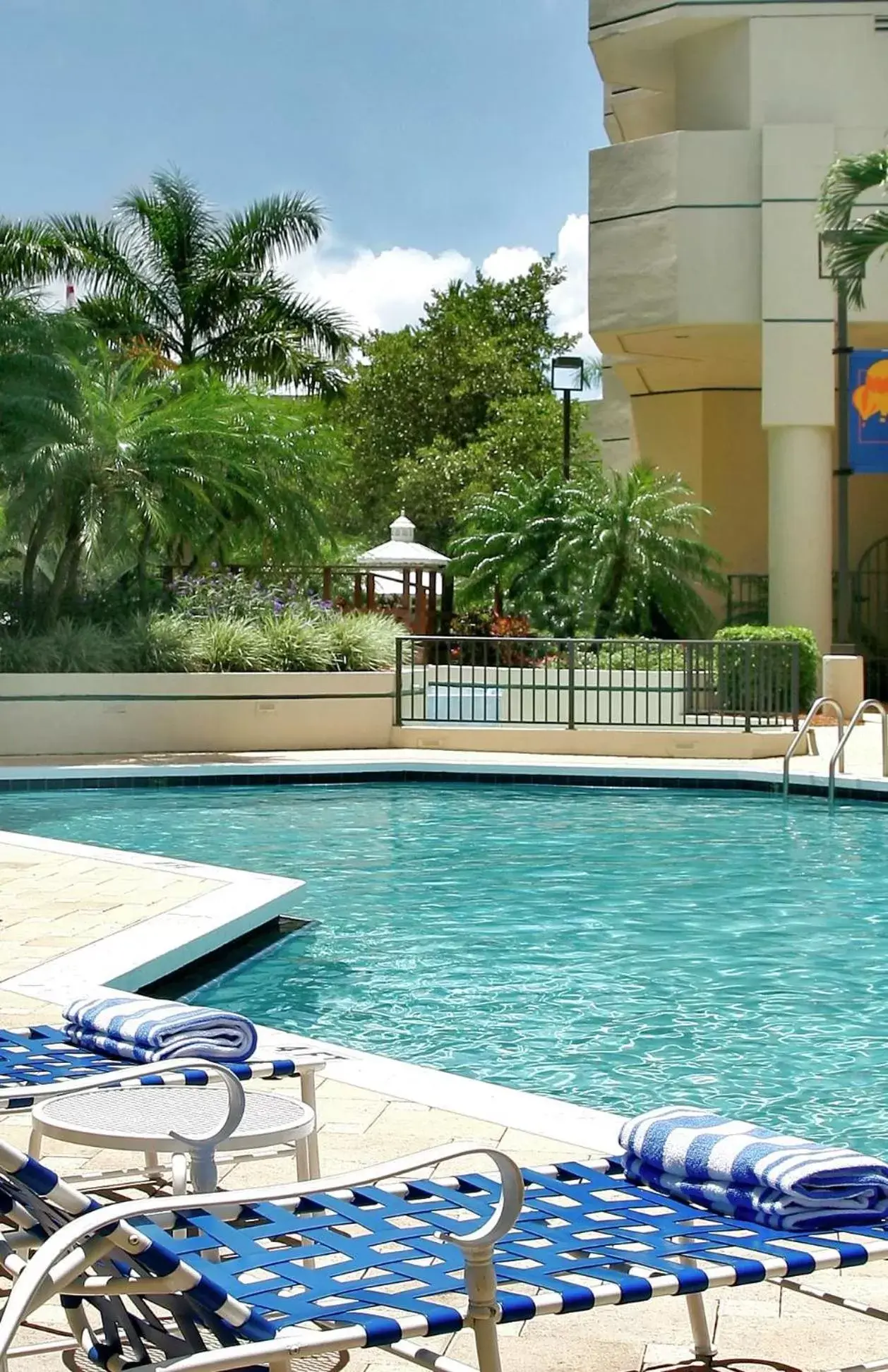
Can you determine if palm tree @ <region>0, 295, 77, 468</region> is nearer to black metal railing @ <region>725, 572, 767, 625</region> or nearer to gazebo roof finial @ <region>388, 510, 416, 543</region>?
black metal railing @ <region>725, 572, 767, 625</region>

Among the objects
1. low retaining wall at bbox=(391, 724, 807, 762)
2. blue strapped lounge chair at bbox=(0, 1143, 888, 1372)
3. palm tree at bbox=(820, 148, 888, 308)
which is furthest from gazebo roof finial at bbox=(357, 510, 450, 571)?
blue strapped lounge chair at bbox=(0, 1143, 888, 1372)

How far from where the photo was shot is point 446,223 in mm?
70188

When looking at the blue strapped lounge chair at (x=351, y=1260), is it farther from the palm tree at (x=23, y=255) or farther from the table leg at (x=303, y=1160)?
the palm tree at (x=23, y=255)

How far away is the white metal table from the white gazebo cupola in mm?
22594

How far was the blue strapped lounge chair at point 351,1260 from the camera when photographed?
2.34m

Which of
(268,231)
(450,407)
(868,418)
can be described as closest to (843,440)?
(868,418)

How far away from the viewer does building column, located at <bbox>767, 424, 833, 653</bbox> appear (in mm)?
25688

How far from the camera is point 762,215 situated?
25094mm

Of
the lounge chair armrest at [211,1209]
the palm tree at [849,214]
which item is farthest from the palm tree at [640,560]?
the lounge chair armrest at [211,1209]

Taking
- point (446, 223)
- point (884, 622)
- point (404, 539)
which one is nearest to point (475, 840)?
point (884, 622)

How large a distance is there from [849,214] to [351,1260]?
862 inches

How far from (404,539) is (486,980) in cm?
2703

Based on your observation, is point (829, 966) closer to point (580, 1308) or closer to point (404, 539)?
point (580, 1308)

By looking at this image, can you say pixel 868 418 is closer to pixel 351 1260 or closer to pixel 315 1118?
pixel 315 1118
